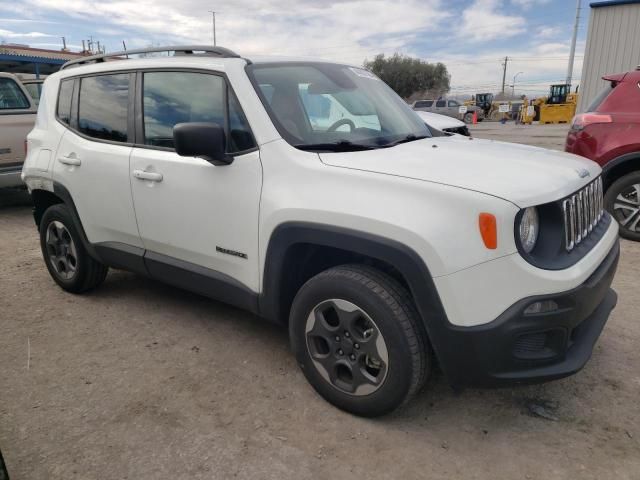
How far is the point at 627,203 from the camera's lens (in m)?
5.51

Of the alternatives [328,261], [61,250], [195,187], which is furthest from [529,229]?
[61,250]

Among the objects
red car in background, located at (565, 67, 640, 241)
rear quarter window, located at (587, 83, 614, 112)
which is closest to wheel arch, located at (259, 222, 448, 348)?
red car in background, located at (565, 67, 640, 241)

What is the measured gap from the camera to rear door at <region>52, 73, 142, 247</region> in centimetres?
348

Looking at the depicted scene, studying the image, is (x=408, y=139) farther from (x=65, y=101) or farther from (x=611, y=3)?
(x=611, y=3)

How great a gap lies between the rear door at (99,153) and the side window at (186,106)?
0.20 meters

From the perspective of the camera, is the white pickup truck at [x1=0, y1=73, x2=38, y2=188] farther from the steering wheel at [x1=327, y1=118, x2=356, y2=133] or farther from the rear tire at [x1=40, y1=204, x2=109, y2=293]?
the steering wheel at [x1=327, y1=118, x2=356, y2=133]

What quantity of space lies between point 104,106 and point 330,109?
170cm

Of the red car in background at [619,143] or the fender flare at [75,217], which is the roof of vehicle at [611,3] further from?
the fender flare at [75,217]

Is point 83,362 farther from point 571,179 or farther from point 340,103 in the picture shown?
point 571,179

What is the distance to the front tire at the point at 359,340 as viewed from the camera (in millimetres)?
2338

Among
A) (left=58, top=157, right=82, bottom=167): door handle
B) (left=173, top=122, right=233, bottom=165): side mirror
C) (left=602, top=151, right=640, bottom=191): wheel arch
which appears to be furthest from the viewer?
(left=602, top=151, right=640, bottom=191): wheel arch

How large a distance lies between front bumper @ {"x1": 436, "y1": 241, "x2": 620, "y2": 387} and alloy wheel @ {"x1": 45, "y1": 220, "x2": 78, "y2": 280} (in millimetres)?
3139

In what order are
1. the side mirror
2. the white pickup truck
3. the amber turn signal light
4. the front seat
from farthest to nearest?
the white pickup truck, the front seat, the side mirror, the amber turn signal light

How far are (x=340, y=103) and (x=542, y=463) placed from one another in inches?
85.1
